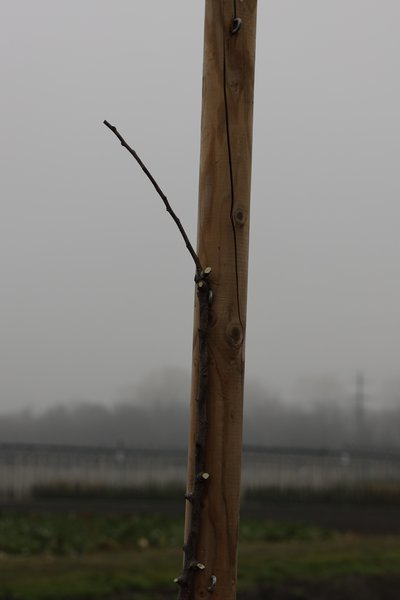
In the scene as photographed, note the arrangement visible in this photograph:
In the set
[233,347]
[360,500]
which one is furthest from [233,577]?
[360,500]

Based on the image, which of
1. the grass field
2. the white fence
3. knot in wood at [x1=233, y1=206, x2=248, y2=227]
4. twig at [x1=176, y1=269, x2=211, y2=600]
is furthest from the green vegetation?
knot in wood at [x1=233, y1=206, x2=248, y2=227]

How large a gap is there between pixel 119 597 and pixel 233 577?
746cm

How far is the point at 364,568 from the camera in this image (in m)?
12.1

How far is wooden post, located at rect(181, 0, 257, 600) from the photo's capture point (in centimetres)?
272

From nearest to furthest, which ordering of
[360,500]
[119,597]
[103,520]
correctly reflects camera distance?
[119,597] < [103,520] < [360,500]

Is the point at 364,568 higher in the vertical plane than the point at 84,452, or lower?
lower

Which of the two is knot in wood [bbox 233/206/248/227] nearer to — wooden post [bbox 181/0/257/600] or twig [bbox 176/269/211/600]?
wooden post [bbox 181/0/257/600]

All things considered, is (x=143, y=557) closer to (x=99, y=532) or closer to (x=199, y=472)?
(x=99, y=532)

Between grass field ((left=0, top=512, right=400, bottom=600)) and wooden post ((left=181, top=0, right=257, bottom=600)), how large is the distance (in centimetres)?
732

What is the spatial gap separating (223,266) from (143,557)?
33.1 ft

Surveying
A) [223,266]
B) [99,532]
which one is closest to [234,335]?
[223,266]

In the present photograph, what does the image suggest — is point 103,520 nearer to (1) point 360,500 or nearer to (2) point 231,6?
(1) point 360,500

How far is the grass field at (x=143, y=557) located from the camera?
10219 millimetres

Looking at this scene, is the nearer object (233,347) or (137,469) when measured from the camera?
(233,347)
